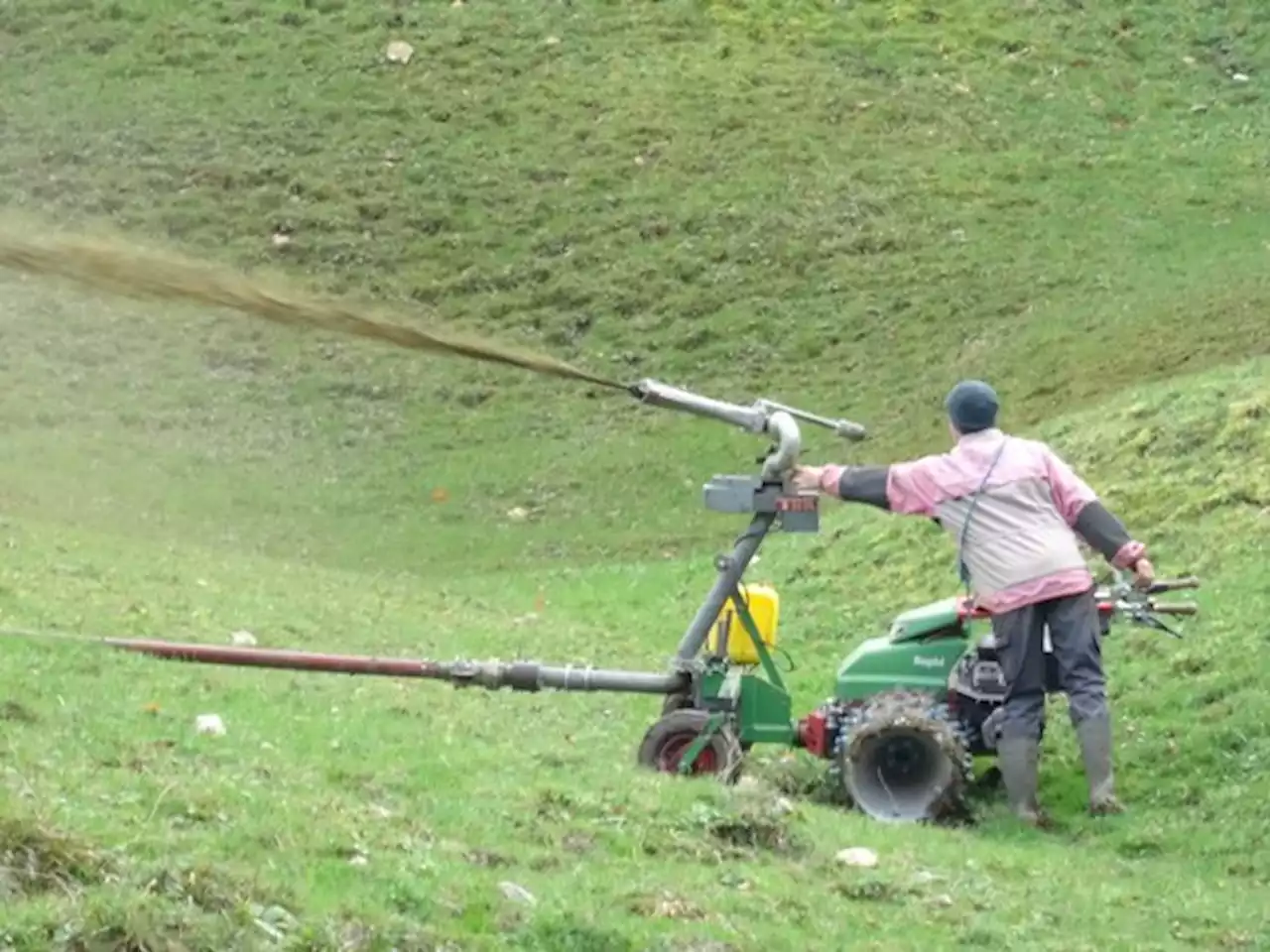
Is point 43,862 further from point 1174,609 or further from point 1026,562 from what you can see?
→ point 1174,609

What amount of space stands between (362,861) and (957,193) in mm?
26132

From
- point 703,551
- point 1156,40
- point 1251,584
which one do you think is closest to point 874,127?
point 1156,40

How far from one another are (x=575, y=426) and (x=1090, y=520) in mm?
17029

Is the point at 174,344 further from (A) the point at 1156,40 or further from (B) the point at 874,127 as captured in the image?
(A) the point at 1156,40

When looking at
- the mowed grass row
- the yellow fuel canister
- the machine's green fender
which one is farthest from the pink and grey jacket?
the mowed grass row

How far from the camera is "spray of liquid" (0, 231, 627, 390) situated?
5637mm

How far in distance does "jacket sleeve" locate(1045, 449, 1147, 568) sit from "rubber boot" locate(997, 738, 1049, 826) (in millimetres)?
913

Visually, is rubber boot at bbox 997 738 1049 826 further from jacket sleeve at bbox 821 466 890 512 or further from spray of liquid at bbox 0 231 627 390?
spray of liquid at bbox 0 231 627 390

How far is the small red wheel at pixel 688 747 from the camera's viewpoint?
9703 mm

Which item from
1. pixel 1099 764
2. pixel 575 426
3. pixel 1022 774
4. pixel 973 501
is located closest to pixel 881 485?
pixel 973 501

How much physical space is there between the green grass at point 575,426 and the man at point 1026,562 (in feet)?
1.35

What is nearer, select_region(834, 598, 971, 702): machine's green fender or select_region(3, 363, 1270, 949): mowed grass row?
select_region(3, 363, 1270, 949): mowed grass row

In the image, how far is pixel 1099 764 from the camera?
32.5ft

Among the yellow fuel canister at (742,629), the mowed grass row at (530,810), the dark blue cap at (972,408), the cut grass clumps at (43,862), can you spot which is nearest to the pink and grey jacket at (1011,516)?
the dark blue cap at (972,408)
